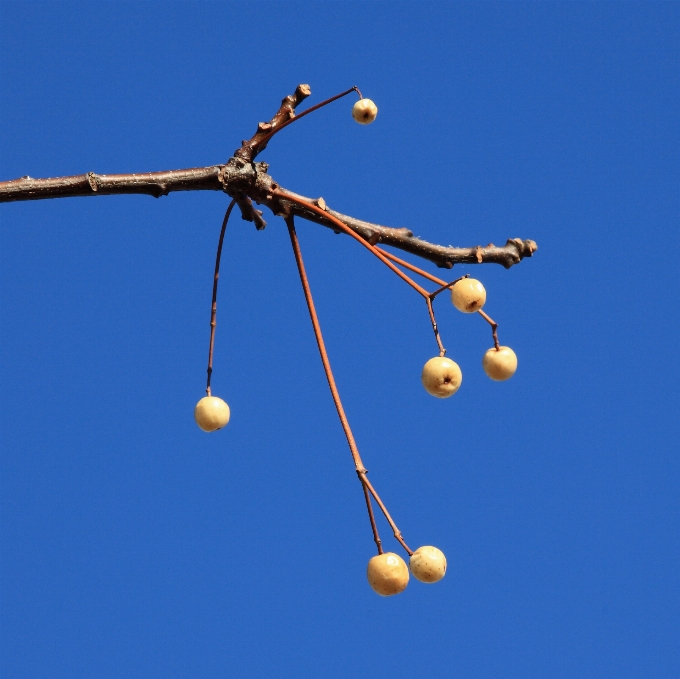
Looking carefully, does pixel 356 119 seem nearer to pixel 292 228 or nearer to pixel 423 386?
pixel 292 228

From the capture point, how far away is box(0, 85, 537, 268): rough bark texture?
1099mm

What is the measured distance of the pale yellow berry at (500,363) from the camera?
120cm

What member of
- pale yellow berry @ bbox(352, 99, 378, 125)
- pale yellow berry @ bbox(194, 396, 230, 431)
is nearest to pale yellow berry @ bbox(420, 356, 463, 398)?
pale yellow berry @ bbox(194, 396, 230, 431)

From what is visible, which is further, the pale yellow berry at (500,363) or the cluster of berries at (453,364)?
the pale yellow berry at (500,363)

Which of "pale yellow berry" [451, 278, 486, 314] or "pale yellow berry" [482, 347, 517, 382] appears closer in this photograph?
"pale yellow berry" [451, 278, 486, 314]

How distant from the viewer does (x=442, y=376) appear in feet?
3.63

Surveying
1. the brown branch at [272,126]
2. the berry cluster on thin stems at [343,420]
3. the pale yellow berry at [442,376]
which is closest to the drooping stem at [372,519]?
the berry cluster on thin stems at [343,420]

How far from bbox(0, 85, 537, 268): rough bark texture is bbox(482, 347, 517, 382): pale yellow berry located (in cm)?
13

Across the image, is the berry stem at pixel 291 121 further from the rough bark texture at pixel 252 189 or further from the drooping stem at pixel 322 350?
the drooping stem at pixel 322 350

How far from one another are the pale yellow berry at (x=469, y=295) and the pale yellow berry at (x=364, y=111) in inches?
19.4

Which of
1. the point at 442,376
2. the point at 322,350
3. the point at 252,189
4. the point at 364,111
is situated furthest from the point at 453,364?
the point at 364,111

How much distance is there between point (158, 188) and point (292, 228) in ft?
0.57

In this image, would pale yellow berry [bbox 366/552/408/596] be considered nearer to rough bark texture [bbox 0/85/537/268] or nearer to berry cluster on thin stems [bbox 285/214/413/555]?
berry cluster on thin stems [bbox 285/214/413/555]

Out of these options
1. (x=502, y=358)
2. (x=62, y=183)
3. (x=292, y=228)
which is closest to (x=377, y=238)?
(x=292, y=228)
